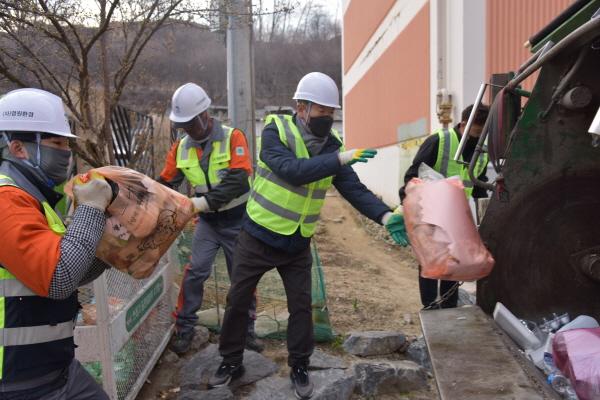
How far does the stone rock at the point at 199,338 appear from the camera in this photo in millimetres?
4324

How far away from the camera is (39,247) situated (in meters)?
1.80

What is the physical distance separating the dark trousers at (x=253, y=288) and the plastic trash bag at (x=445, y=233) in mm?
1112

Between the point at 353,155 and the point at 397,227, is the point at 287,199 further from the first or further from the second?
the point at 397,227

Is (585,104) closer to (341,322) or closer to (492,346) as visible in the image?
(492,346)

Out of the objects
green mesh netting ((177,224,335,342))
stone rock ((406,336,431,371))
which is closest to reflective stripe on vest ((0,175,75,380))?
green mesh netting ((177,224,335,342))

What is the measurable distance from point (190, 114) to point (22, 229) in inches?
90.5

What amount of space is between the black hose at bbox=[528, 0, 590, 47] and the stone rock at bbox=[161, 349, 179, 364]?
10.2 feet

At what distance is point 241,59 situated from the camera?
6.38m

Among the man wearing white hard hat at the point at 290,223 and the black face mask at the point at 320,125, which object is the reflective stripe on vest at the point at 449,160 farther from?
the black face mask at the point at 320,125

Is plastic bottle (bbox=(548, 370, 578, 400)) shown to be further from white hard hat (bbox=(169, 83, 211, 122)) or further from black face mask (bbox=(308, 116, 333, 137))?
white hard hat (bbox=(169, 83, 211, 122))

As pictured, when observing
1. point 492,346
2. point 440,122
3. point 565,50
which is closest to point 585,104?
point 565,50

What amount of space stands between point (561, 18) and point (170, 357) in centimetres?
332

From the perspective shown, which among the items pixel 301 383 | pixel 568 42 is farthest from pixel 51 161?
pixel 301 383

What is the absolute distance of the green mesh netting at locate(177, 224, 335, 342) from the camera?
14.7 ft
